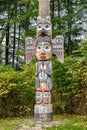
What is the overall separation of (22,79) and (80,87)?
226 centimetres

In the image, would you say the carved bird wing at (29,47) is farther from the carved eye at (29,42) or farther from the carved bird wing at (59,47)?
the carved bird wing at (59,47)

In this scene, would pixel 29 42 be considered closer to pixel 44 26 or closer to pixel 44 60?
pixel 44 26

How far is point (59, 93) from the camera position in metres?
12.7

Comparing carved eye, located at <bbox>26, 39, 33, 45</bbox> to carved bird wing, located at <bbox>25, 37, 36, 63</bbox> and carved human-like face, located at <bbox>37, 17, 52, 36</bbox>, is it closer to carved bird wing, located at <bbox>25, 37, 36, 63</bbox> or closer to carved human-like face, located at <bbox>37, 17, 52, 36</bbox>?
carved bird wing, located at <bbox>25, 37, 36, 63</bbox>

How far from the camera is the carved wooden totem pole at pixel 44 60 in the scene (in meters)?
10.0

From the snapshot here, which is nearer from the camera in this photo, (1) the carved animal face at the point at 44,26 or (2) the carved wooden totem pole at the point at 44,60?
(2) the carved wooden totem pole at the point at 44,60

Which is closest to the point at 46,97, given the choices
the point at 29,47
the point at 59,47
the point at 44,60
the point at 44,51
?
the point at 44,60

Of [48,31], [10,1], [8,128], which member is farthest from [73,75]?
[10,1]

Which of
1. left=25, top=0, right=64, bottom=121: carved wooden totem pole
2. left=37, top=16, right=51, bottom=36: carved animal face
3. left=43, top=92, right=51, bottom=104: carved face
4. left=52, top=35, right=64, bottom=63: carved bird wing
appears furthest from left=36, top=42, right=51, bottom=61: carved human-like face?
left=43, top=92, right=51, bottom=104: carved face

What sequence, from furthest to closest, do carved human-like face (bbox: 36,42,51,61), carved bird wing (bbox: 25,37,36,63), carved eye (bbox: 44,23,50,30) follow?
carved bird wing (bbox: 25,37,36,63), carved eye (bbox: 44,23,50,30), carved human-like face (bbox: 36,42,51,61)

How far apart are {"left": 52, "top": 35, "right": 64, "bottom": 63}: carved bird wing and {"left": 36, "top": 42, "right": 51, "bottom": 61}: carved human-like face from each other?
24 cm

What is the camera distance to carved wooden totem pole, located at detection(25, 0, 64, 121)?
10.0 metres

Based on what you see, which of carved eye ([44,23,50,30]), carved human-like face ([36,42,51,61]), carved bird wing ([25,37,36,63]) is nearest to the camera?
carved human-like face ([36,42,51,61])

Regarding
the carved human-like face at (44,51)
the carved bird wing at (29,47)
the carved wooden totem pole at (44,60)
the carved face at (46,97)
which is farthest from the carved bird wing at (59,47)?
the carved face at (46,97)
